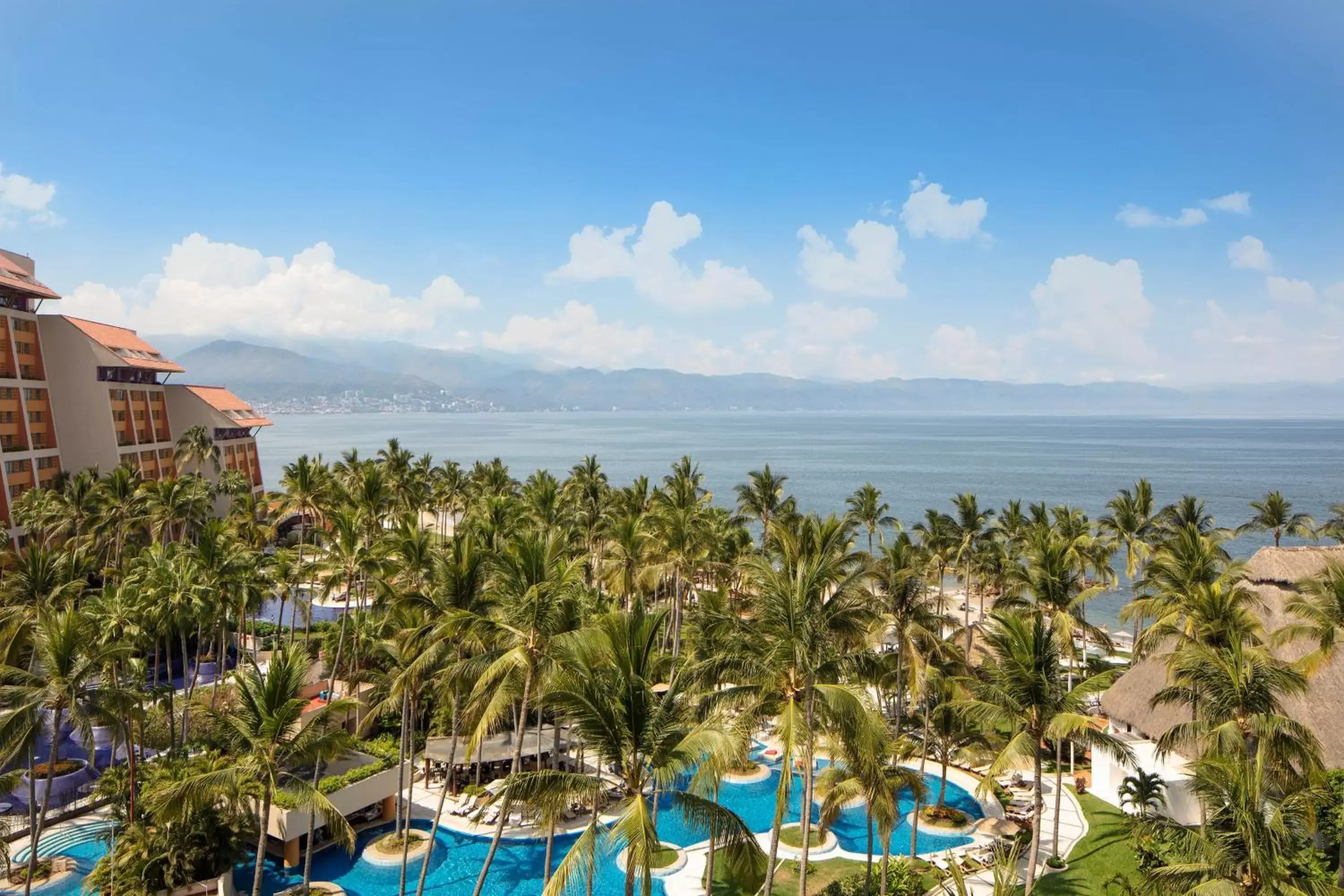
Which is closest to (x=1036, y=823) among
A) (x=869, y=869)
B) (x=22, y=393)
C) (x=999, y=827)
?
(x=869, y=869)

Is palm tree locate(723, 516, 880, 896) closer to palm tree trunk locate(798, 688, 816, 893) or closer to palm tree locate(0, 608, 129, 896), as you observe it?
palm tree trunk locate(798, 688, 816, 893)

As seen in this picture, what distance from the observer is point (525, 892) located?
28.4m

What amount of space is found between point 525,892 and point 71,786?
65.1 feet

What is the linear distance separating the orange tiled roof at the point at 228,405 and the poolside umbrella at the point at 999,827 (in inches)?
3051

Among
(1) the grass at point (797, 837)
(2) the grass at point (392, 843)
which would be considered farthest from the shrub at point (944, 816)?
(2) the grass at point (392, 843)

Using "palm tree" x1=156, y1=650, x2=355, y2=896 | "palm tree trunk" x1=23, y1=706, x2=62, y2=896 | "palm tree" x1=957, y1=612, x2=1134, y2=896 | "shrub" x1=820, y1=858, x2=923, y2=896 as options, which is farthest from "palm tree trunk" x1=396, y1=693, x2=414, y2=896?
"palm tree" x1=957, y1=612, x2=1134, y2=896

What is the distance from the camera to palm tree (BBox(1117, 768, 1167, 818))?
31406 mm

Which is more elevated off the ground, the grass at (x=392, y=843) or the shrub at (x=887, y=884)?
the shrub at (x=887, y=884)

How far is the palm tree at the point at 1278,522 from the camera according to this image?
67.0m

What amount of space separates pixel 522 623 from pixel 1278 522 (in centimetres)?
6844

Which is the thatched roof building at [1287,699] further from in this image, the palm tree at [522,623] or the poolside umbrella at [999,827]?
the palm tree at [522,623]

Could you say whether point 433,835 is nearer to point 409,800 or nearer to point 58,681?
point 409,800

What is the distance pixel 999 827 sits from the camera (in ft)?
109

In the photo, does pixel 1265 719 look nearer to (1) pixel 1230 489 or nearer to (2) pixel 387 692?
(2) pixel 387 692
